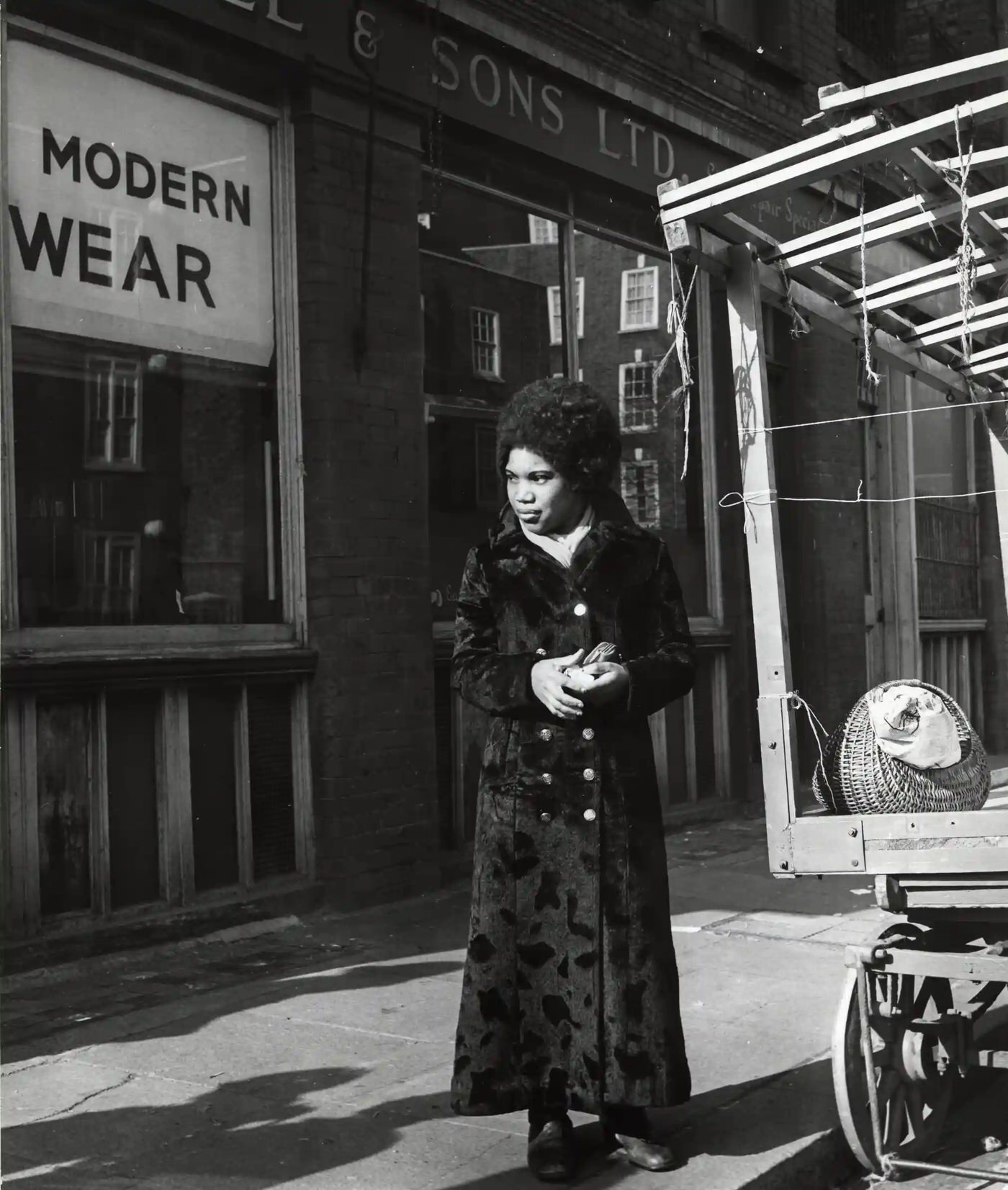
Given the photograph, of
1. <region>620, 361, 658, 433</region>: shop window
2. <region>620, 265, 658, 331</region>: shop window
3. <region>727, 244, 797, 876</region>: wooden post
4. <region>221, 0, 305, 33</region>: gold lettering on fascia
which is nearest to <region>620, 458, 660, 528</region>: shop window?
<region>620, 361, 658, 433</region>: shop window

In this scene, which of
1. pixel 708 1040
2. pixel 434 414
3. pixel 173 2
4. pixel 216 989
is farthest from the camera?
pixel 434 414

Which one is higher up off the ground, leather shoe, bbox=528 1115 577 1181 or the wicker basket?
the wicker basket

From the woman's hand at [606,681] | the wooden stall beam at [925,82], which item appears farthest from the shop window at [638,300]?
the woman's hand at [606,681]

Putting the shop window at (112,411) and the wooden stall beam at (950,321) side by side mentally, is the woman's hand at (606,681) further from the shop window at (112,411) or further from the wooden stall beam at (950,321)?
the shop window at (112,411)

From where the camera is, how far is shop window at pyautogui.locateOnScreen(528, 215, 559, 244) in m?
8.66

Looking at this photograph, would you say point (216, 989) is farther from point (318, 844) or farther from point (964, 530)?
point (964, 530)

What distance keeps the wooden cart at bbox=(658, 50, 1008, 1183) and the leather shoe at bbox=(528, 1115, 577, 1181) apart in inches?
27.5

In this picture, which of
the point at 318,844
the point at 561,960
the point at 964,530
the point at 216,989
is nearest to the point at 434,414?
the point at 318,844

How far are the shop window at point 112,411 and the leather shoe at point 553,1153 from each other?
358cm

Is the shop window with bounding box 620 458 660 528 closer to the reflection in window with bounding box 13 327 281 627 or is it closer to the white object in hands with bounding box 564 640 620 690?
the reflection in window with bounding box 13 327 281 627

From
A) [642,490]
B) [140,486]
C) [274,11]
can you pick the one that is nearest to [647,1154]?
[140,486]

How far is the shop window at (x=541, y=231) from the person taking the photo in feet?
28.4

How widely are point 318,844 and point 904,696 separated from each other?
3.41 metres

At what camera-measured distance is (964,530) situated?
14.1 metres
